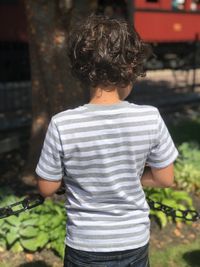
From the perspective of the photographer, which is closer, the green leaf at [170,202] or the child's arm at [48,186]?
the child's arm at [48,186]

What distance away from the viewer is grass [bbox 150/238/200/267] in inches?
172

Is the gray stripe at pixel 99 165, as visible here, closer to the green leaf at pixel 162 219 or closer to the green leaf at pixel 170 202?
the green leaf at pixel 162 219

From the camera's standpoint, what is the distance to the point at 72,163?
2.24m

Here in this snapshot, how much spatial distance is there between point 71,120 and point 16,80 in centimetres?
1151

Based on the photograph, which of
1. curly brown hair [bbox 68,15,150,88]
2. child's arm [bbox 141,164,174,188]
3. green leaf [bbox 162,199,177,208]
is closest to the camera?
curly brown hair [bbox 68,15,150,88]

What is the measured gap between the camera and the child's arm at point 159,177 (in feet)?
7.80

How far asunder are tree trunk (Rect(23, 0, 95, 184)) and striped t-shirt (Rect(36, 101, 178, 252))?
3339 millimetres

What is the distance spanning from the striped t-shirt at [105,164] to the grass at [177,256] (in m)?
2.10

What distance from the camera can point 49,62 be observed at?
5.56m

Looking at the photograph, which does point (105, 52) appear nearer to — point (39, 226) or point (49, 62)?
point (39, 226)

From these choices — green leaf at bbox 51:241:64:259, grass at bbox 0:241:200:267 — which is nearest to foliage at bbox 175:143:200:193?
grass at bbox 0:241:200:267

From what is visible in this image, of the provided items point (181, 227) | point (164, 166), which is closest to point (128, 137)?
point (164, 166)

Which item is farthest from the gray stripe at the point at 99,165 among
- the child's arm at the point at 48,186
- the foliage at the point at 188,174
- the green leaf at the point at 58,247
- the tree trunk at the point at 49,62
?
the foliage at the point at 188,174

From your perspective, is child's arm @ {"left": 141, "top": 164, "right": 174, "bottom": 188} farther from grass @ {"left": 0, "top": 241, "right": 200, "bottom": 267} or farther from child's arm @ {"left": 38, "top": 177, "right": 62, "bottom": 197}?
grass @ {"left": 0, "top": 241, "right": 200, "bottom": 267}
